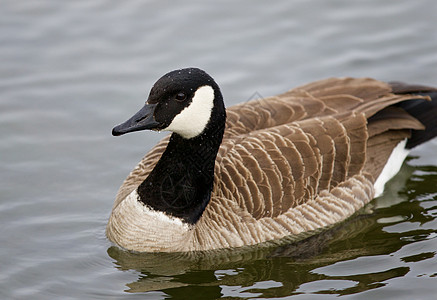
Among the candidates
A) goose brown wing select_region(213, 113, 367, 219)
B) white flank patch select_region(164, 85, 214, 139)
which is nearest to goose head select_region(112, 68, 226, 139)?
white flank patch select_region(164, 85, 214, 139)

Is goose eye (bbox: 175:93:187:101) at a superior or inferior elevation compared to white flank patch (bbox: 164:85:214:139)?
superior

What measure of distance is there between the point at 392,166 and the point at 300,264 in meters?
2.52

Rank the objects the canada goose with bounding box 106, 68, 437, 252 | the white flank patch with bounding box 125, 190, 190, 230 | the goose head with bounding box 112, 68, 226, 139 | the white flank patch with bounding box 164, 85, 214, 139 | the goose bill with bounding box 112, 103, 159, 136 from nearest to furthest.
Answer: the goose bill with bounding box 112, 103, 159, 136 < the goose head with bounding box 112, 68, 226, 139 < the white flank patch with bounding box 164, 85, 214, 139 < the canada goose with bounding box 106, 68, 437, 252 < the white flank patch with bounding box 125, 190, 190, 230

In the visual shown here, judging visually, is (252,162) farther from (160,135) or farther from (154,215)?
(160,135)

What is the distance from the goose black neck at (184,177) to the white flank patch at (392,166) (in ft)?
9.00

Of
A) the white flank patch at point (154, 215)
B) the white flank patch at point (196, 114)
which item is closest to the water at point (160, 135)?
the white flank patch at point (154, 215)

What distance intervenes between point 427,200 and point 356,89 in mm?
1800

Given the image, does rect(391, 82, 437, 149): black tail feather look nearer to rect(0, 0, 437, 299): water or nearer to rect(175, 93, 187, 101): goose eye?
rect(0, 0, 437, 299): water

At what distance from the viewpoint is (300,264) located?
9.97 m

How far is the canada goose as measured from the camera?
31.0 ft

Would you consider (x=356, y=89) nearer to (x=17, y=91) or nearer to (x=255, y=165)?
(x=255, y=165)

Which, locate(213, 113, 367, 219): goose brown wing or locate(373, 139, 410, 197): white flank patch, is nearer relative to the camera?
locate(213, 113, 367, 219): goose brown wing

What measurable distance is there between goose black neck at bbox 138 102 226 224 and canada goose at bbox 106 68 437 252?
12 mm

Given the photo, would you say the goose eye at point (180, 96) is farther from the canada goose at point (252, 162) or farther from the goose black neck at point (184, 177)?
the goose black neck at point (184, 177)
